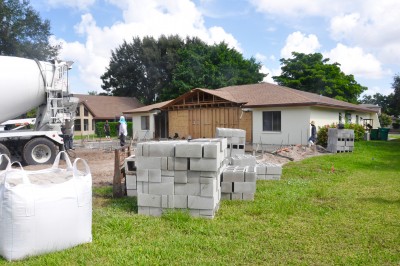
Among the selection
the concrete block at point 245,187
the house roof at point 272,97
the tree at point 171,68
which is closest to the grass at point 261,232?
the concrete block at point 245,187

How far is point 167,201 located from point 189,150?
96cm

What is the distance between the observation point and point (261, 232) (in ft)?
16.5

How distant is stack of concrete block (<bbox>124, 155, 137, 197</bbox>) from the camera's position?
6954 mm

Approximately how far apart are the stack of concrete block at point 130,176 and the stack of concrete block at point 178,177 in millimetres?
1068

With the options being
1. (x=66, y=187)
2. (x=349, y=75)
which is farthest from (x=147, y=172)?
(x=349, y=75)

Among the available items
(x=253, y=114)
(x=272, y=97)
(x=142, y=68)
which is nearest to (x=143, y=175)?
(x=253, y=114)

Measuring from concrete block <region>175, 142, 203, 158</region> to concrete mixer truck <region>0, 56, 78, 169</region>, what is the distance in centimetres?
815

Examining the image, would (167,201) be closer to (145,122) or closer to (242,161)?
(242,161)

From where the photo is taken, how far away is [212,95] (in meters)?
24.0

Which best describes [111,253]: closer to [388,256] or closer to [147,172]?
[147,172]

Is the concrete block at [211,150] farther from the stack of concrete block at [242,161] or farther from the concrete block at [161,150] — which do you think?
the stack of concrete block at [242,161]

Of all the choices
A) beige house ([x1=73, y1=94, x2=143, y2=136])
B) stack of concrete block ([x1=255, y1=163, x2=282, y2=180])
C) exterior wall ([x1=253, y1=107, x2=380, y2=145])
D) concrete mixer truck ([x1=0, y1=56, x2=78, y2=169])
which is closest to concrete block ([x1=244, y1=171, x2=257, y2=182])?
stack of concrete block ([x1=255, y1=163, x2=282, y2=180])

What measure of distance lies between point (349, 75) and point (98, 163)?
4310cm

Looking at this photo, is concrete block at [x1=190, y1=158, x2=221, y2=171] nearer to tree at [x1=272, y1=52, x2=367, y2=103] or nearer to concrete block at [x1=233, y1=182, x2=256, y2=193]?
concrete block at [x1=233, y1=182, x2=256, y2=193]
